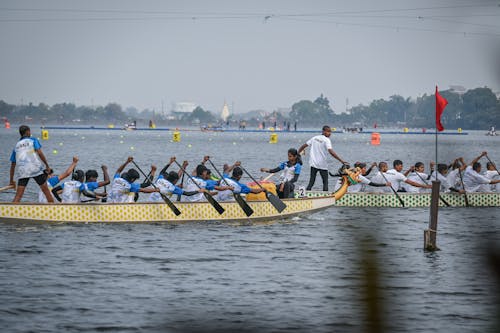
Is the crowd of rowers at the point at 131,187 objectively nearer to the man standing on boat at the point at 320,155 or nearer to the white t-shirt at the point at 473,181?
the man standing on boat at the point at 320,155

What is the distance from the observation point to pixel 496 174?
31.2 m

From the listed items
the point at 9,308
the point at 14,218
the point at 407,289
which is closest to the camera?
the point at 9,308

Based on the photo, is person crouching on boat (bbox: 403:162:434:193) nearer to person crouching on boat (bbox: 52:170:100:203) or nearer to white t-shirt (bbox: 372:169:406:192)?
white t-shirt (bbox: 372:169:406:192)

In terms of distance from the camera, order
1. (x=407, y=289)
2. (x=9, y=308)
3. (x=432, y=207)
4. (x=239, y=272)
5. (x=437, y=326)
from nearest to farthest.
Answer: (x=437, y=326), (x=9, y=308), (x=407, y=289), (x=239, y=272), (x=432, y=207)

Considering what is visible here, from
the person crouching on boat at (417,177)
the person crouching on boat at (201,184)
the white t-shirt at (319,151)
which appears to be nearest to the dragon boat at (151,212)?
the person crouching on boat at (201,184)

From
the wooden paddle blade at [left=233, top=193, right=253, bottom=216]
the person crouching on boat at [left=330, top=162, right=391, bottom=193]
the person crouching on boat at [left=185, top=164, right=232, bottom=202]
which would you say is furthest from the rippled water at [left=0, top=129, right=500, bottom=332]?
the person crouching on boat at [left=330, top=162, right=391, bottom=193]

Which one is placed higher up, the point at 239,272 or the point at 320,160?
the point at 320,160

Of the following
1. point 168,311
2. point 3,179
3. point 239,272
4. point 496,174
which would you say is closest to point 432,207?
point 239,272

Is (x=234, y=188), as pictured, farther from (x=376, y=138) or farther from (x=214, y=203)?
(x=376, y=138)

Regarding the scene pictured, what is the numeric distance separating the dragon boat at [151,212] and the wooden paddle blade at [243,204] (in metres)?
0.26

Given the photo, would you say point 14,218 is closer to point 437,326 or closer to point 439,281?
point 439,281

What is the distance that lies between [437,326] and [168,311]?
4.49m

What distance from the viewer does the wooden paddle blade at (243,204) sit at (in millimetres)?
24062

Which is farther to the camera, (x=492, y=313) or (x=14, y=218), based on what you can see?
(x=14, y=218)
